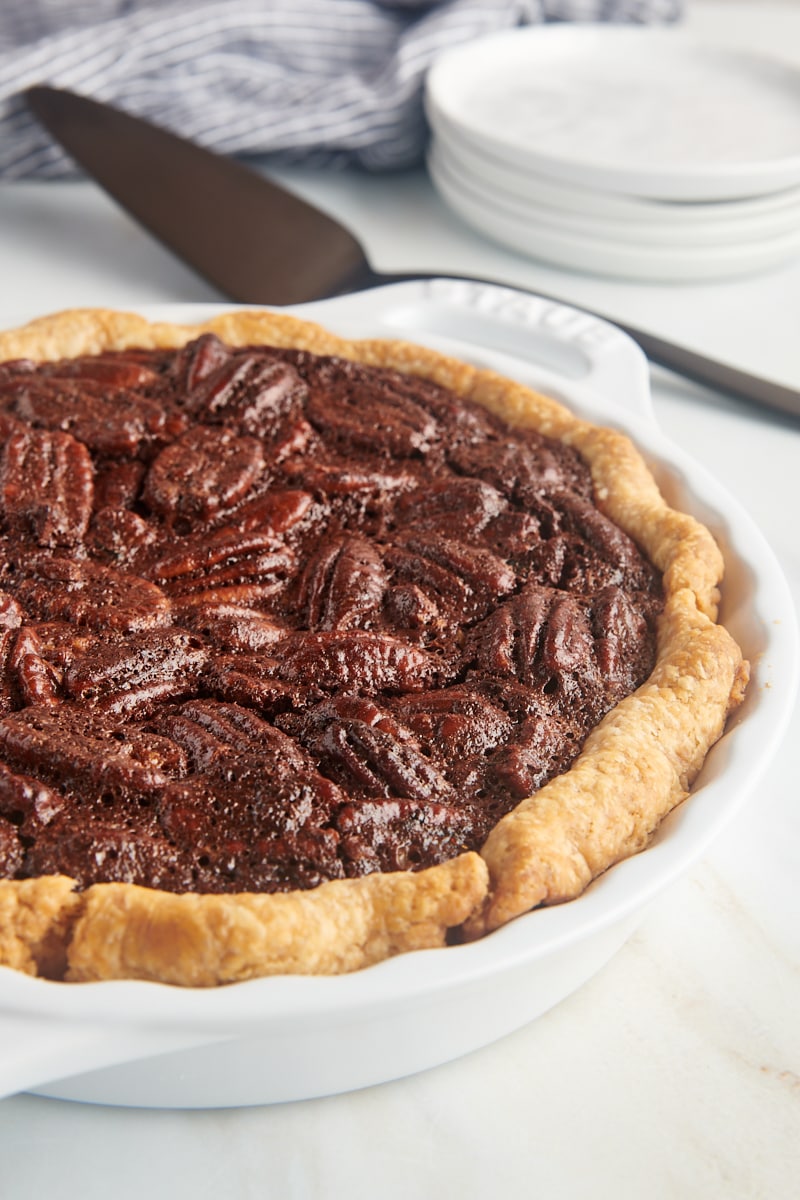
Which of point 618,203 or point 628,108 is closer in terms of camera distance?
point 618,203

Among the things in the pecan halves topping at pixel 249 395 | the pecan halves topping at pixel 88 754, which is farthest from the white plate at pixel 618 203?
the pecan halves topping at pixel 88 754

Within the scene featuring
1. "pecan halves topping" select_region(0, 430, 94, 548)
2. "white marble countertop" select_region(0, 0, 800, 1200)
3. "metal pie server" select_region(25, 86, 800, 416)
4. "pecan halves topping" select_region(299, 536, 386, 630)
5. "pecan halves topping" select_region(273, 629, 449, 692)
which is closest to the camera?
"white marble countertop" select_region(0, 0, 800, 1200)

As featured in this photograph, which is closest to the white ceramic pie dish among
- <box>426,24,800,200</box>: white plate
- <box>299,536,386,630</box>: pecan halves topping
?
<box>299,536,386,630</box>: pecan halves topping

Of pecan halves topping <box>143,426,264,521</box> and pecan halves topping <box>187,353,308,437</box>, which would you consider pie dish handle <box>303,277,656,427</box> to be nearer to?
pecan halves topping <box>187,353,308,437</box>

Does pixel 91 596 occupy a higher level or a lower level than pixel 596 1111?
higher

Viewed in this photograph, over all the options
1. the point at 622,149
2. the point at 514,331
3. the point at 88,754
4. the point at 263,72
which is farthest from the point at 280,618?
the point at 263,72

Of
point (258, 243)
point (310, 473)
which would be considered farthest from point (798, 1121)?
point (258, 243)

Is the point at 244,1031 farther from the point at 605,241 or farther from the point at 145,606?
the point at 605,241

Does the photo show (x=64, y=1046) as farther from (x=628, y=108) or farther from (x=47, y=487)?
(x=628, y=108)
